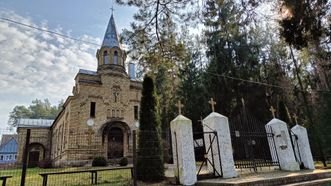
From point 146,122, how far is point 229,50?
1464 cm

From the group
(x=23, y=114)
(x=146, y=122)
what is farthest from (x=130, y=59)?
(x=23, y=114)

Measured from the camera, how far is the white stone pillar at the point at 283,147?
840 cm

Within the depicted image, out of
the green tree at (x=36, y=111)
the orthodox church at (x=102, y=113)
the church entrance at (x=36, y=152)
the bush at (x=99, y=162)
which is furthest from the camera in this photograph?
the green tree at (x=36, y=111)

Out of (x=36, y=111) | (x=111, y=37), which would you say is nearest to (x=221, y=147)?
(x=111, y=37)

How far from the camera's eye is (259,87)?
1891cm

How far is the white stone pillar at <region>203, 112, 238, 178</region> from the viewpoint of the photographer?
6766 mm

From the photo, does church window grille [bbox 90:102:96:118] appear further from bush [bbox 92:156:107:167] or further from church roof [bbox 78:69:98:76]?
bush [bbox 92:156:107:167]

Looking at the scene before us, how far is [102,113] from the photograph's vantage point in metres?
21.6

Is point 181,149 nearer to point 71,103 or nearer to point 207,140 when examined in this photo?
point 207,140

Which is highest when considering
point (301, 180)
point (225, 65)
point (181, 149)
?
point (225, 65)

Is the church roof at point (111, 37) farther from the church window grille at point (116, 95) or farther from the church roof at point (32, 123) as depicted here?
the church roof at point (32, 123)

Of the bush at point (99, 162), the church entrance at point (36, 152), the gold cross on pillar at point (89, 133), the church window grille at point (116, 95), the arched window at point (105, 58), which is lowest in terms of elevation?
the bush at point (99, 162)

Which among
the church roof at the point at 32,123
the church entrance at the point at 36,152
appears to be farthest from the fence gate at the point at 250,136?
the church roof at the point at 32,123

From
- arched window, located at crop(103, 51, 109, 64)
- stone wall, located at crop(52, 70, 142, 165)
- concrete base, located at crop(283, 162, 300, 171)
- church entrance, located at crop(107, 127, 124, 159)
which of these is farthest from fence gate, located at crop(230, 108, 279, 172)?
arched window, located at crop(103, 51, 109, 64)
